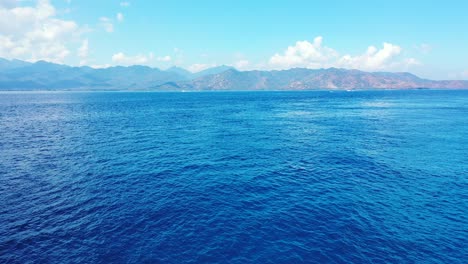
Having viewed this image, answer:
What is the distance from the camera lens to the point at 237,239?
2975 cm

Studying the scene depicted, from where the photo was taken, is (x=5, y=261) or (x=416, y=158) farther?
(x=416, y=158)

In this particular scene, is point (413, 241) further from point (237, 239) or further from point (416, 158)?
point (416, 158)

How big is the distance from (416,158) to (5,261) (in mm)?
73515

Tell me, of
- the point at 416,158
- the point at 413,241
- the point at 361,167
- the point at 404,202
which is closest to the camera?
the point at 413,241

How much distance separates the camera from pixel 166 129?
97.1 metres

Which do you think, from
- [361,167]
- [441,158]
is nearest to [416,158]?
[441,158]

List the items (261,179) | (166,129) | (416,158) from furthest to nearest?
(166,129)
(416,158)
(261,179)

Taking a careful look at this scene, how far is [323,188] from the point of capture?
43750 mm

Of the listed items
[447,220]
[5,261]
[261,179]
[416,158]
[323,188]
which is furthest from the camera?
[416,158]

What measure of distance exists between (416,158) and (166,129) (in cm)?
7875

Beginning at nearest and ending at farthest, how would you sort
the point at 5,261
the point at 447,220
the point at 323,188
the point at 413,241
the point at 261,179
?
the point at 5,261, the point at 413,241, the point at 447,220, the point at 323,188, the point at 261,179

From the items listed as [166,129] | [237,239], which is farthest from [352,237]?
[166,129]

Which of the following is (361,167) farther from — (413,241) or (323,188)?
(413,241)

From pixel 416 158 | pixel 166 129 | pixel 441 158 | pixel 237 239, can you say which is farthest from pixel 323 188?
pixel 166 129
